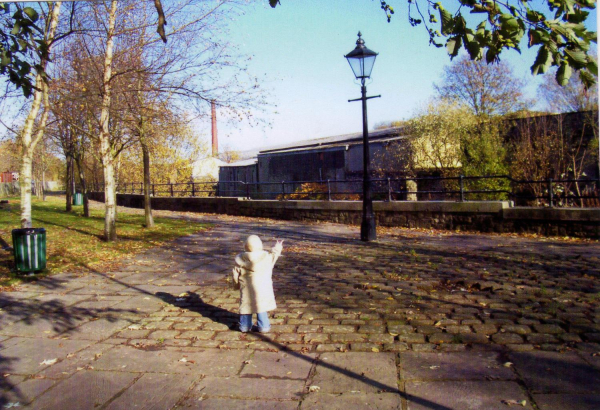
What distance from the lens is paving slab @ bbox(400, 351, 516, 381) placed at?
3.71m

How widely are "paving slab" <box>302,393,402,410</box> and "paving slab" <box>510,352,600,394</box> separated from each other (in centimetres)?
100

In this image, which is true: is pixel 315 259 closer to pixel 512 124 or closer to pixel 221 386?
pixel 221 386

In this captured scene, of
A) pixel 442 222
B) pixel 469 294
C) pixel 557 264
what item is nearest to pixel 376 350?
pixel 469 294

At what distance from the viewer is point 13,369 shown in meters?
4.29

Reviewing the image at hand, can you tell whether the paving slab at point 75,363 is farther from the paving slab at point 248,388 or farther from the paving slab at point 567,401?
the paving slab at point 567,401

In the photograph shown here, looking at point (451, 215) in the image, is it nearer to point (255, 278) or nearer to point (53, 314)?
point (255, 278)

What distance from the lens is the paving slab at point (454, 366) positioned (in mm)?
3711

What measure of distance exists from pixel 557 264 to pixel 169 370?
21.6ft

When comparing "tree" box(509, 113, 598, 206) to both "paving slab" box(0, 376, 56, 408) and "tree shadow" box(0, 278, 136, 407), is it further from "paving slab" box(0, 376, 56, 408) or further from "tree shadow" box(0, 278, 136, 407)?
"paving slab" box(0, 376, 56, 408)

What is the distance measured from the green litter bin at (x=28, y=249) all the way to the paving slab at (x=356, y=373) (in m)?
6.17

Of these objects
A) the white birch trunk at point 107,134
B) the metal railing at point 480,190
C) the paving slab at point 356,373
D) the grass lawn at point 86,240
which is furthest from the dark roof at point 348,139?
the paving slab at point 356,373

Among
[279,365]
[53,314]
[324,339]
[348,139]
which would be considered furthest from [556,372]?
[348,139]

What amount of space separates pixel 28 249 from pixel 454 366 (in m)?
7.27

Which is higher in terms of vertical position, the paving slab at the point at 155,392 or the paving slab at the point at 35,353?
the paving slab at the point at 155,392
